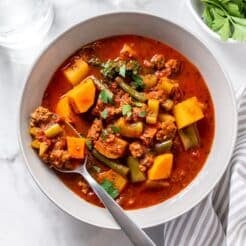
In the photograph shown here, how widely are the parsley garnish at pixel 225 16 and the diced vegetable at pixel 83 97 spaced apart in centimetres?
37

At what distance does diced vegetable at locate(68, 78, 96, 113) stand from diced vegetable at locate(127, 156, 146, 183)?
0.16 meters

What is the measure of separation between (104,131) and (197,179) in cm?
26

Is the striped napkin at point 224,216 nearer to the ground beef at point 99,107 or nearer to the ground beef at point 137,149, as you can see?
the ground beef at point 137,149

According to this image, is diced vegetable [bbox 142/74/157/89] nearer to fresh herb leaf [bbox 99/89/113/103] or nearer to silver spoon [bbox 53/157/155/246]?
fresh herb leaf [bbox 99/89/113/103]

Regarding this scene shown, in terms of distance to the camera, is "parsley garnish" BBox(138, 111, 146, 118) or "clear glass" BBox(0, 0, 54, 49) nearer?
"parsley garnish" BBox(138, 111, 146, 118)

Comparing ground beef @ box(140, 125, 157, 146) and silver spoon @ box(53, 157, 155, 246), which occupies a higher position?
ground beef @ box(140, 125, 157, 146)

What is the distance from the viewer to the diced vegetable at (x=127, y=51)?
5.81ft

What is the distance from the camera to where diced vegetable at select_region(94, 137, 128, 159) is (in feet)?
5.57

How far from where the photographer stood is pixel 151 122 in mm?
1716

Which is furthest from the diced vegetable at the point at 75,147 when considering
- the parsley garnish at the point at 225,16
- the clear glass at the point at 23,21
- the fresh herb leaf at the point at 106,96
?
the parsley garnish at the point at 225,16

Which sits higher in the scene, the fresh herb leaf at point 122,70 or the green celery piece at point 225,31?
the green celery piece at point 225,31

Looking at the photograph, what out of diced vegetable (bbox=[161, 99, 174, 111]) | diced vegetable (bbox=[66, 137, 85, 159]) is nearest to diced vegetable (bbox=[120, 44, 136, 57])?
diced vegetable (bbox=[161, 99, 174, 111])

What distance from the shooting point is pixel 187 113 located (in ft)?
5.65

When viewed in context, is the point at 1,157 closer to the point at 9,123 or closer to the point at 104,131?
the point at 9,123
